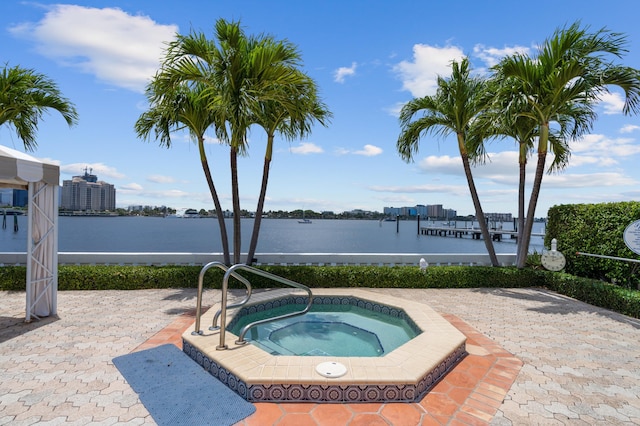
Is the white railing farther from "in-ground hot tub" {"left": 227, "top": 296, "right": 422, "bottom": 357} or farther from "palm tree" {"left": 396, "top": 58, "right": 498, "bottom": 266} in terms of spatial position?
"in-ground hot tub" {"left": 227, "top": 296, "right": 422, "bottom": 357}

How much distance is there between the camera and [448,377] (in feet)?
12.4

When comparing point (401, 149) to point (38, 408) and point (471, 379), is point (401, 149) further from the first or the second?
point (38, 408)

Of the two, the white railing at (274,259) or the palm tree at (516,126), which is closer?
the palm tree at (516,126)

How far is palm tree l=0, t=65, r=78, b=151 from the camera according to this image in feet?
26.6

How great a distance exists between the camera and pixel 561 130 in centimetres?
1005

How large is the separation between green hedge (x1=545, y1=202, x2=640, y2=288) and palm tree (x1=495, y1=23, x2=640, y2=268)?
2.48 metres

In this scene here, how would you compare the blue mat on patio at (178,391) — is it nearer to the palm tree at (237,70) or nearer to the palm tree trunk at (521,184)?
the palm tree at (237,70)

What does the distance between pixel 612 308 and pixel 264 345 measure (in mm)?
7404

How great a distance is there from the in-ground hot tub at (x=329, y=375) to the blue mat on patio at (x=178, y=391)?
5.7 inches

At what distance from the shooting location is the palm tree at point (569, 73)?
7719 millimetres

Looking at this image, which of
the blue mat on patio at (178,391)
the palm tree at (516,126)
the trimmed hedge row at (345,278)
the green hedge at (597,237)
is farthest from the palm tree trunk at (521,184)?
the blue mat on patio at (178,391)

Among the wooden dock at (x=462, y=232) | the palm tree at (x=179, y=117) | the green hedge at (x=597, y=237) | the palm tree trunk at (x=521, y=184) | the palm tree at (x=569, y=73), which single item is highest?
the palm tree at (x=569, y=73)

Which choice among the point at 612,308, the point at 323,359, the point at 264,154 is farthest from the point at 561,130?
the point at 323,359

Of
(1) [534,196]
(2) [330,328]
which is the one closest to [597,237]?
(1) [534,196]
